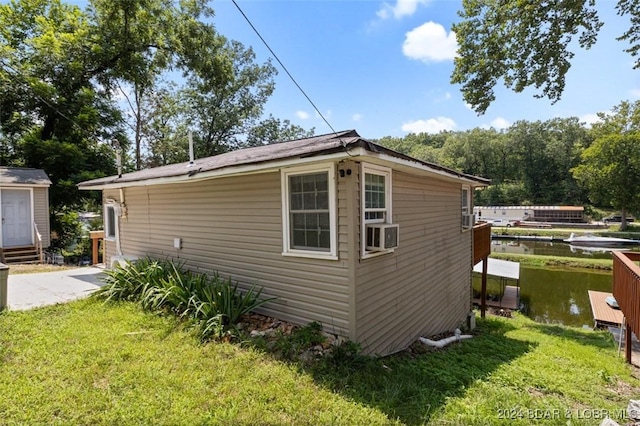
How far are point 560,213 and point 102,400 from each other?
2075 inches

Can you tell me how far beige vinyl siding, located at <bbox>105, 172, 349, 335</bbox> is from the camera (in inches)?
168

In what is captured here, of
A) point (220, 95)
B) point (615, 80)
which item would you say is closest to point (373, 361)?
point (615, 80)

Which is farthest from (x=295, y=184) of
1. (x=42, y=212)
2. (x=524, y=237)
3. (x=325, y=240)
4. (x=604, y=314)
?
(x=524, y=237)

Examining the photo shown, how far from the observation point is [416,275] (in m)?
5.79

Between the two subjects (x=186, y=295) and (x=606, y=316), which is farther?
(x=606, y=316)

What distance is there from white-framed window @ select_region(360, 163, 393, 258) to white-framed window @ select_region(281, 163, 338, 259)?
1.22ft

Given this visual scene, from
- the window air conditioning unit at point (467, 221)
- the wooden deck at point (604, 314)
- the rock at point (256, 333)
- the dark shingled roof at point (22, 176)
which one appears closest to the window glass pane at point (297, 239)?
the rock at point (256, 333)

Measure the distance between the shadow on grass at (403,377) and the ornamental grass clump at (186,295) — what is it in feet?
4.64

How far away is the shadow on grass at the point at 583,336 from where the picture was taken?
26.3ft

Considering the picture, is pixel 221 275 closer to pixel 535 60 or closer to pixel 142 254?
pixel 142 254

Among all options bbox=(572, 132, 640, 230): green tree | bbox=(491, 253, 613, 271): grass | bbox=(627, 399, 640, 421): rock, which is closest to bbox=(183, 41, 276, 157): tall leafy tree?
bbox=(491, 253, 613, 271): grass

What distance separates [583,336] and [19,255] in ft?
60.6

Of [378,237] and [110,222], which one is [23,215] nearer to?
[110,222]

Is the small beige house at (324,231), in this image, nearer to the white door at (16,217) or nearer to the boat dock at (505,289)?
the boat dock at (505,289)
